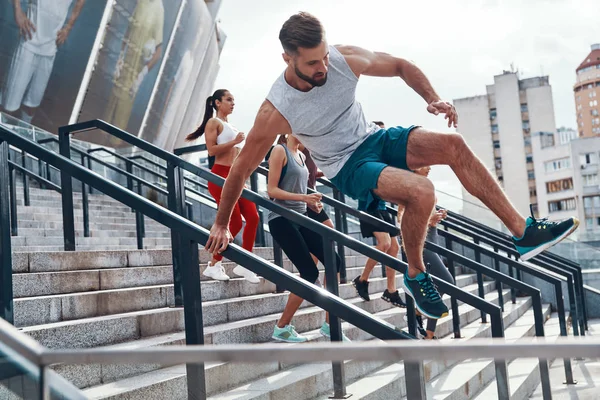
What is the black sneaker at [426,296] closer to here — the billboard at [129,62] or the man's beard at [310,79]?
the man's beard at [310,79]

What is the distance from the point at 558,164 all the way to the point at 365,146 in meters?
69.0

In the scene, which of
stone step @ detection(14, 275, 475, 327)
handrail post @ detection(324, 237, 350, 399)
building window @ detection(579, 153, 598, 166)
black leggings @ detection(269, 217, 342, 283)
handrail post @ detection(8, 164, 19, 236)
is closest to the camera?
handrail post @ detection(324, 237, 350, 399)

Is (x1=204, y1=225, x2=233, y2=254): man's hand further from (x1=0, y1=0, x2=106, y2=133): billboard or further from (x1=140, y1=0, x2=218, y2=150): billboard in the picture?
(x1=140, y1=0, x2=218, y2=150): billboard

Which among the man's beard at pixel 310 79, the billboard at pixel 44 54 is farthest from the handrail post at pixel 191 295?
the billboard at pixel 44 54

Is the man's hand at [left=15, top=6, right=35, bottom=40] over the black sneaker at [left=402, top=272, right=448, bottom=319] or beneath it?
over

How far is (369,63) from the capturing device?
10.6ft

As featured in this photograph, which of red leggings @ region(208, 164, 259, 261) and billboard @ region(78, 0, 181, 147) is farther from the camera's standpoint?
billboard @ region(78, 0, 181, 147)

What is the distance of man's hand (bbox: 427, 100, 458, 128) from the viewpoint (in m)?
3.15

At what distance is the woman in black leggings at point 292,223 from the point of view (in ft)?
13.7

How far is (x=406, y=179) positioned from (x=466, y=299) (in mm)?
652

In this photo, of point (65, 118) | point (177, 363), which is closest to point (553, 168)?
point (65, 118)

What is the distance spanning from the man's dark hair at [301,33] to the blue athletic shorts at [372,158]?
57 centimetres

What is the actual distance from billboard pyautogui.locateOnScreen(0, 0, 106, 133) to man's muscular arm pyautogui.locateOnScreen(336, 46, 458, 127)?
56.5ft

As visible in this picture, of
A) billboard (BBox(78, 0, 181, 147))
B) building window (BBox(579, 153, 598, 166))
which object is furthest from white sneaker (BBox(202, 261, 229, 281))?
building window (BBox(579, 153, 598, 166))
